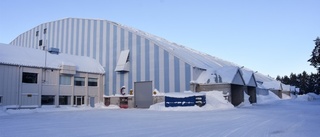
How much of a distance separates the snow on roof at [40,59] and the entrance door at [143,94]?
715 centimetres

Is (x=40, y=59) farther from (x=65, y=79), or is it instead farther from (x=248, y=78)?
(x=248, y=78)

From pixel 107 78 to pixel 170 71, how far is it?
11195 millimetres

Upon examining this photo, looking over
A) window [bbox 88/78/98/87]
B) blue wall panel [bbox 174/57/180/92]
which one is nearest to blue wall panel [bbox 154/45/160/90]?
blue wall panel [bbox 174/57/180/92]

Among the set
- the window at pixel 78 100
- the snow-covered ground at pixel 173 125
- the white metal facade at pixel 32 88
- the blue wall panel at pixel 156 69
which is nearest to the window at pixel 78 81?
the white metal facade at pixel 32 88

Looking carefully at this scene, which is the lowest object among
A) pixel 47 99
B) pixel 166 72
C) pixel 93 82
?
pixel 47 99

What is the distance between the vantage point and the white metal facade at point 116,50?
111 feet

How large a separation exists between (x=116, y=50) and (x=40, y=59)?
33.3ft

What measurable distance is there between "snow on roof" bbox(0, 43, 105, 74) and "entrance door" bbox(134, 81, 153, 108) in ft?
23.5

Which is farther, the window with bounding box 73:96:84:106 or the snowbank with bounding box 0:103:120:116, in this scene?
the window with bounding box 73:96:84:106

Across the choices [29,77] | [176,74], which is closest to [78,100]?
[29,77]

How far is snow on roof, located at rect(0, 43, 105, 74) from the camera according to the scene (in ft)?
104

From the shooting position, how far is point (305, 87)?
119m

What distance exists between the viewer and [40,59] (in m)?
34.9

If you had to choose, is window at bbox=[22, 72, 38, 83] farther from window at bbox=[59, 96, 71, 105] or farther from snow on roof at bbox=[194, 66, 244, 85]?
snow on roof at bbox=[194, 66, 244, 85]
